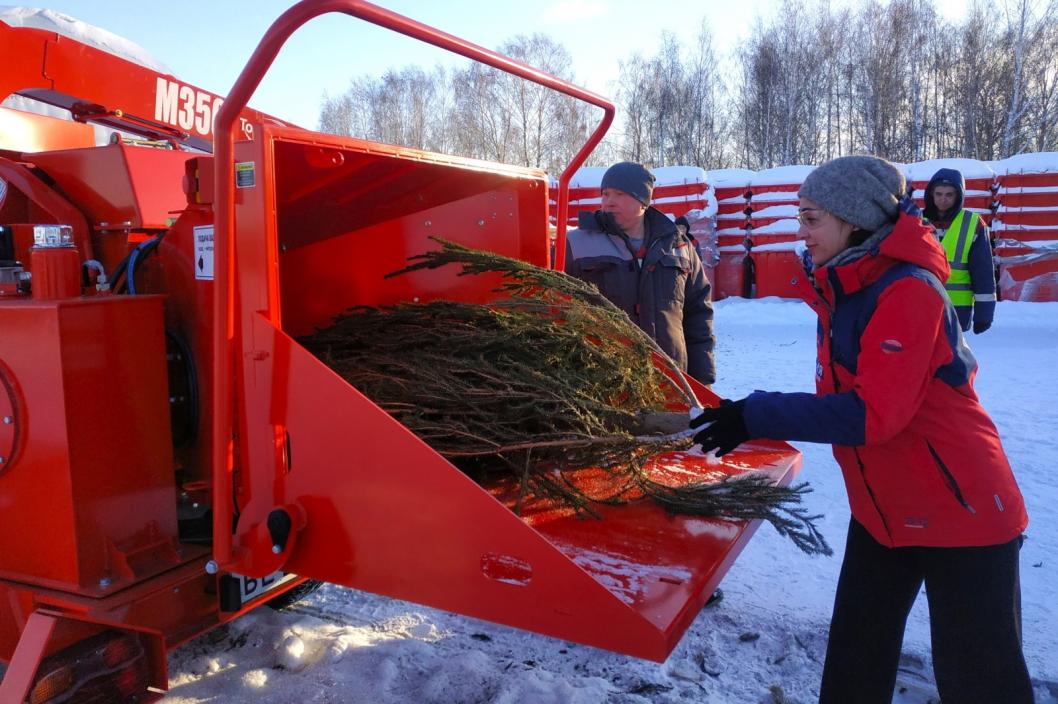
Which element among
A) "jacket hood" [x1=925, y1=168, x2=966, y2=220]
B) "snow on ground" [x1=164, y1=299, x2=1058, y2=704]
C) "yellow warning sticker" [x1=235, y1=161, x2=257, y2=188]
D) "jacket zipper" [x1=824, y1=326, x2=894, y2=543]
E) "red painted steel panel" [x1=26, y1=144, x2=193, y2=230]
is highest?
"jacket hood" [x1=925, y1=168, x2=966, y2=220]

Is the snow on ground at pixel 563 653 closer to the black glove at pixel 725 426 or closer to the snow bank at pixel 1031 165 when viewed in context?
the black glove at pixel 725 426

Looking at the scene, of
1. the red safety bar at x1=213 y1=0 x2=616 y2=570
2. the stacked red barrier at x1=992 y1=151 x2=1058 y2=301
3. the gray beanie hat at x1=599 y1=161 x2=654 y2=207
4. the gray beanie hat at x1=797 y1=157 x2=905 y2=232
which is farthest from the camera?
the stacked red barrier at x1=992 y1=151 x2=1058 y2=301

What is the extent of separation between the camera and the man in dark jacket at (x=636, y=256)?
11.4 feet

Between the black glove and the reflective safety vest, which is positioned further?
the reflective safety vest

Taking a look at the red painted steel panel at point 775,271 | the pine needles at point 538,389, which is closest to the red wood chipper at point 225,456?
the pine needles at point 538,389

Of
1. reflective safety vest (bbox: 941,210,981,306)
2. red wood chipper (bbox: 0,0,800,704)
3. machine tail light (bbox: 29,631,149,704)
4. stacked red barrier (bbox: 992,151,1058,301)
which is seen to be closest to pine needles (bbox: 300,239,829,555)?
red wood chipper (bbox: 0,0,800,704)

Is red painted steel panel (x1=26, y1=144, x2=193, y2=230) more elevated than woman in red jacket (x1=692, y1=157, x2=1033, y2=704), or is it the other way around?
red painted steel panel (x1=26, y1=144, x2=193, y2=230)

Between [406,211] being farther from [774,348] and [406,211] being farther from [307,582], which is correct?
[774,348]

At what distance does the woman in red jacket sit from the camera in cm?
186

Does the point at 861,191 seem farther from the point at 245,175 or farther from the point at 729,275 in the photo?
the point at 729,275

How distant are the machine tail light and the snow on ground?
0.58 meters

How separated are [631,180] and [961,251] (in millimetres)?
3429

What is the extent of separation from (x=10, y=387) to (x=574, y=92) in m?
2.01

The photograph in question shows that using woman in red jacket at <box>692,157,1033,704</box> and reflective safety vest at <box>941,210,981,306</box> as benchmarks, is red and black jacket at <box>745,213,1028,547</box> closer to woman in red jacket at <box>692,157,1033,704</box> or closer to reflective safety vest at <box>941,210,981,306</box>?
woman in red jacket at <box>692,157,1033,704</box>
